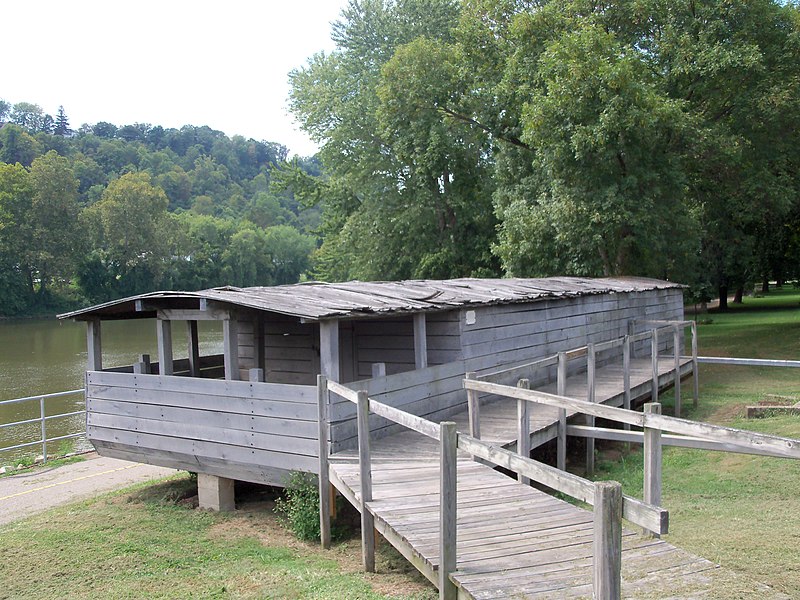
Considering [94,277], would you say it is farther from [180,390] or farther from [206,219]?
[180,390]

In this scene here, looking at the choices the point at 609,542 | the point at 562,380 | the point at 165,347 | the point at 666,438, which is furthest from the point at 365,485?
the point at 165,347

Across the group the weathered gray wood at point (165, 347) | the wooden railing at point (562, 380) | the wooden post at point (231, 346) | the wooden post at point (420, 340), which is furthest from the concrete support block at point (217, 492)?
the wooden railing at point (562, 380)

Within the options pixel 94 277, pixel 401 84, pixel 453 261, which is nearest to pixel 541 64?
pixel 401 84

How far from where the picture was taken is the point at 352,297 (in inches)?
351

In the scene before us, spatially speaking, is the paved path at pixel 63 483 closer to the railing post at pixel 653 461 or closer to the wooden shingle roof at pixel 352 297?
the wooden shingle roof at pixel 352 297

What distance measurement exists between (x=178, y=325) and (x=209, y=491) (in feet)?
136

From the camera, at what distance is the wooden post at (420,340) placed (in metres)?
9.13

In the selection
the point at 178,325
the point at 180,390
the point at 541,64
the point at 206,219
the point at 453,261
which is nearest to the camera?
→ the point at 180,390

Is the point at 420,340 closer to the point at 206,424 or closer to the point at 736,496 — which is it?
the point at 206,424

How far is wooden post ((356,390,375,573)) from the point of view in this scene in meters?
5.76

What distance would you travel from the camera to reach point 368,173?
96.0 feet

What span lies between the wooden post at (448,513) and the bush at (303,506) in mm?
3279

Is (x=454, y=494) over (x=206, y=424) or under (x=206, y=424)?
over

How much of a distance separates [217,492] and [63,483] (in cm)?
370
